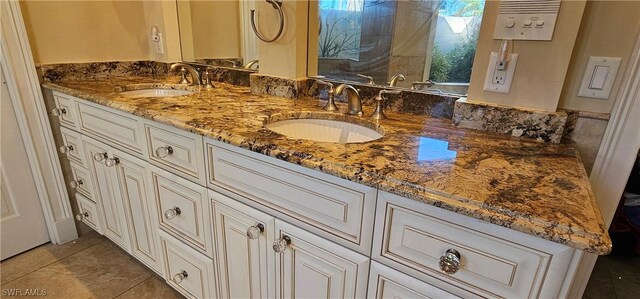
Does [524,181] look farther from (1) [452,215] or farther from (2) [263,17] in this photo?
(2) [263,17]

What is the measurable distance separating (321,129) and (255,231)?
441 mm

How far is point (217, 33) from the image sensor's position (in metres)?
1.75

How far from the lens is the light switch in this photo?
0.78 m

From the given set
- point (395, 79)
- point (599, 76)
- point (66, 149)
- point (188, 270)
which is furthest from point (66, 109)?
point (599, 76)

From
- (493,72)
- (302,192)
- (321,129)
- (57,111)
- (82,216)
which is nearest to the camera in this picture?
(302,192)

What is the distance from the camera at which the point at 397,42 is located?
3.92ft

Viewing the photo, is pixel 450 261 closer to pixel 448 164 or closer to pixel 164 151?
pixel 448 164

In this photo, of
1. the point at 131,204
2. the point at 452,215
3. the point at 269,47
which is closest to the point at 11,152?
the point at 131,204

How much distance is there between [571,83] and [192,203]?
1.14m

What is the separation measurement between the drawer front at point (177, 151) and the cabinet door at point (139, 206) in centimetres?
12

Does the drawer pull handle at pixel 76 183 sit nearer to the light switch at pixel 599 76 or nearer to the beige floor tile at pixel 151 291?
the beige floor tile at pixel 151 291

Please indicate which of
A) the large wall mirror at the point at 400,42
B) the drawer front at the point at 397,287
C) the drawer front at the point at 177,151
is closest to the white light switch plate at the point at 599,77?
the large wall mirror at the point at 400,42

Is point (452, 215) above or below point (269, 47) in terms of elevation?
below

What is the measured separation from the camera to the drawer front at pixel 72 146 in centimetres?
145
